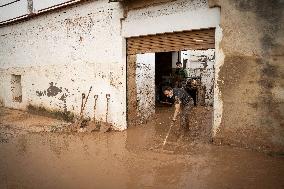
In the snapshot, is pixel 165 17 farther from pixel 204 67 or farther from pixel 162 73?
pixel 204 67

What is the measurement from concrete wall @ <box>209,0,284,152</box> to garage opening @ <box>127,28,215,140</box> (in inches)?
26.5

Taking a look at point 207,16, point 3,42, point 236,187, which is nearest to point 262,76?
point 207,16

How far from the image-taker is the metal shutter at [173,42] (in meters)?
6.46

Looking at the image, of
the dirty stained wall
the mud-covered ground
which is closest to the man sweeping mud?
the mud-covered ground

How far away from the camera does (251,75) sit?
18.8ft

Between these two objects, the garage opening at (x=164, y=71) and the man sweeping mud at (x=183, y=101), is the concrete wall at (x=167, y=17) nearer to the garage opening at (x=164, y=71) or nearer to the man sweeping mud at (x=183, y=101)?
the garage opening at (x=164, y=71)

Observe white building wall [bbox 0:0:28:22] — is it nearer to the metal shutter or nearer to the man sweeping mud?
the metal shutter

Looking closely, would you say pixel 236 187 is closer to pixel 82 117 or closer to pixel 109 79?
pixel 109 79

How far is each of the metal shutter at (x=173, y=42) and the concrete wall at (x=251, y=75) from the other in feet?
1.83

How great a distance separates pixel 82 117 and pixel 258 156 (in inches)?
234

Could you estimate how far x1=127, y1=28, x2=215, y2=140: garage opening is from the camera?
6.86 metres

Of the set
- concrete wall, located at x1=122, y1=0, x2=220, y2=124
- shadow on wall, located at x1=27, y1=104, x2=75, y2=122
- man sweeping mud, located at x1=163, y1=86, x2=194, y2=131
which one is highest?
concrete wall, located at x1=122, y1=0, x2=220, y2=124

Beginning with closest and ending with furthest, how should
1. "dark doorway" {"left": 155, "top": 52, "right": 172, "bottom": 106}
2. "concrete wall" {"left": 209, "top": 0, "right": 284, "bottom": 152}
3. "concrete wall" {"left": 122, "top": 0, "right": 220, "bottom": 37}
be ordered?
"concrete wall" {"left": 209, "top": 0, "right": 284, "bottom": 152} < "concrete wall" {"left": 122, "top": 0, "right": 220, "bottom": 37} < "dark doorway" {"left": 155, "top": 52, "right": 172, "bottom": 106}

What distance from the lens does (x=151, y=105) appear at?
397 inches
